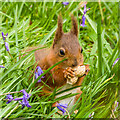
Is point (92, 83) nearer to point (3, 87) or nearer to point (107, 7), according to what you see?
point (3, 87)

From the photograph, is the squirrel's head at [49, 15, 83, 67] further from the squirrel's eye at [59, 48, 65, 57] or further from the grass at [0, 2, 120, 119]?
the grass at [0, 2, 120, 119]

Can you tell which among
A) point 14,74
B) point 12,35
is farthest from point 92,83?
point 12,35

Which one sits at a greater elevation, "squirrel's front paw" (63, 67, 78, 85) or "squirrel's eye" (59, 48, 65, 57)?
"squirrel's eye" (59, 48, 65, 57)

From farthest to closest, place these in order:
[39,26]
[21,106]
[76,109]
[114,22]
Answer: [114,22]
[39,26]
[76,109]
[21,106]

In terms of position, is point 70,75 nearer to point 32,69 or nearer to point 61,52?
point 61,52

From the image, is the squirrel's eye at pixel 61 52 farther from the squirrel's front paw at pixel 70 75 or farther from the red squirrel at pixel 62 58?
the squirrel's front paw at pixel 70 75

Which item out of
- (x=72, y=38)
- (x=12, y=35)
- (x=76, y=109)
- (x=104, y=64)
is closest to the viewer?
(x=76, y=109)

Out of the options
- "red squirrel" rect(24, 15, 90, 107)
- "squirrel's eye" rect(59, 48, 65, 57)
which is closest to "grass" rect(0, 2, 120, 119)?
"red squirrel" rect(24, 15, 90, 107)
